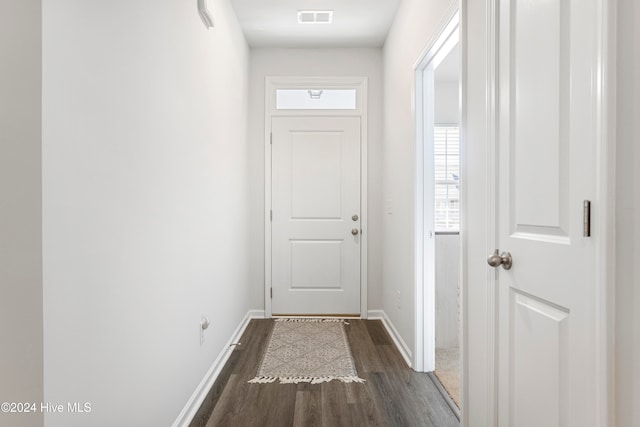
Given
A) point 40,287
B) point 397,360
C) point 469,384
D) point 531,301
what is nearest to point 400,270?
point 397,360

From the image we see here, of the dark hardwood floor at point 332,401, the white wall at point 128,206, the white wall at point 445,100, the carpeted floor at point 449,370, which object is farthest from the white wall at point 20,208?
the white wall at point 445,100

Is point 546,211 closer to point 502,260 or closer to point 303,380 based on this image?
point 502,260

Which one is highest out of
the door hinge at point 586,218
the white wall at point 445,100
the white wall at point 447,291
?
the white wall at point 445,100

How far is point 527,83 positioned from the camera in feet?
3.69

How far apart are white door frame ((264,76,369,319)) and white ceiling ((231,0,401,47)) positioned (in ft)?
1.09

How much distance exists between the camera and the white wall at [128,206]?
0.89 meters

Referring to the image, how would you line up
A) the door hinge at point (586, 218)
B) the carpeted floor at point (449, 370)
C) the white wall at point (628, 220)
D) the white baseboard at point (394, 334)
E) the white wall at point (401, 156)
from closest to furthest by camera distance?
the white wall at point (628, 220), the door hinge at point (586, 218), the carpeted floor at point (449, 370), the white wall at point (401, 156), the white baseboard at point (394, 334)

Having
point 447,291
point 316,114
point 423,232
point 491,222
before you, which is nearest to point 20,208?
point 491,222

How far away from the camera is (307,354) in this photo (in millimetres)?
2648

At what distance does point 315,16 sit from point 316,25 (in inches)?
5.9

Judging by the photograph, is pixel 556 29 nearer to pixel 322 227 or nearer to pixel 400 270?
pixel 400 270

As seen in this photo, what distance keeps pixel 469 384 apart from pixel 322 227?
2.23 metres

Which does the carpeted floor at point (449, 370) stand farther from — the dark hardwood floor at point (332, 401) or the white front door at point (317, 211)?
the white front door at point (317, 211)

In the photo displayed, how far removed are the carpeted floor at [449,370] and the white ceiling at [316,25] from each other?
275 centimetres
